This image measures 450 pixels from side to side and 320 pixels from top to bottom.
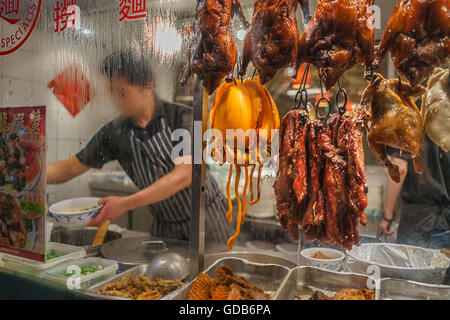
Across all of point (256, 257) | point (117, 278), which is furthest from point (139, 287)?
point (256, 257)

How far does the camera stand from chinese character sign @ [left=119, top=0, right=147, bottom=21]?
1774 mm

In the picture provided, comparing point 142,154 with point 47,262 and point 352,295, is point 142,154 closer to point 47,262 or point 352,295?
point 47,262

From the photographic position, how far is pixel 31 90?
2035 millimetres

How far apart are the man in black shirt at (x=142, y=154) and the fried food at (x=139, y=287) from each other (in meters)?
0.28

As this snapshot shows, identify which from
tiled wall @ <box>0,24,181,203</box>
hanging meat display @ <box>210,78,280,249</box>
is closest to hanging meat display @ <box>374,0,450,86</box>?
hanging meat display @ <box>210,78,280,249</box>

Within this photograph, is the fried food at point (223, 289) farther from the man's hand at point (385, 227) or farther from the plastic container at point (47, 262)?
the plastic container at point (47, 262)

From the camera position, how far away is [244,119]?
1299 millimetres

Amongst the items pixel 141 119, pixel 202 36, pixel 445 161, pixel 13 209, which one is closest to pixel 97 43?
pixel 141 119

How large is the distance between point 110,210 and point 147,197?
0.24 metres

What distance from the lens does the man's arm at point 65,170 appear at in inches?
76.9
